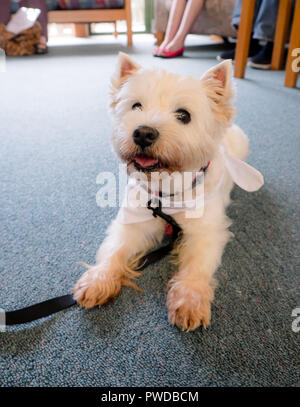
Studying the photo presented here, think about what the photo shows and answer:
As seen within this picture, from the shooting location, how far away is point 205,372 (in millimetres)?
811

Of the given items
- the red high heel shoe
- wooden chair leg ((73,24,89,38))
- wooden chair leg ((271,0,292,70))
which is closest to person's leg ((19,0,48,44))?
the red high heel shoe

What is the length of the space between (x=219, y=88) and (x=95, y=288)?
77cm

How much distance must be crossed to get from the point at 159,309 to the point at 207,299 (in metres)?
0.15

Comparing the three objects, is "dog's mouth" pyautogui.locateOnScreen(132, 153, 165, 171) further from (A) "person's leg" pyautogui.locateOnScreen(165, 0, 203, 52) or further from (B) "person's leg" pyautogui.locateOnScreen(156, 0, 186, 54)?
(B) "person's leg" pyautogui.locateOnScreen(156, 0, 186, 54)

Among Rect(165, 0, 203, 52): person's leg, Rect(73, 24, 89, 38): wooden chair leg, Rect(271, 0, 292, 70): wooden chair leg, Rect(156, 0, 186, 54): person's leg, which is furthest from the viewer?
Rect(73, 24, 89, 38): wooden chair leg

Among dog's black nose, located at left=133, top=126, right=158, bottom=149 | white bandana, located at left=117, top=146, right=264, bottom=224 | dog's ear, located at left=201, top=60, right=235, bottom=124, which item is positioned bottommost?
white bandana, located at left=117, top=146, right=264, bottom=224

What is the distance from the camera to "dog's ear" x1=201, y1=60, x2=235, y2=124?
107cm

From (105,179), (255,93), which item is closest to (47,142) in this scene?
(105,179)

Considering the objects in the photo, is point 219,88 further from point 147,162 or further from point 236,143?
point 236,143

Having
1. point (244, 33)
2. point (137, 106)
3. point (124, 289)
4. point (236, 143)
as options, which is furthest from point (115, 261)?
point (244, 33)

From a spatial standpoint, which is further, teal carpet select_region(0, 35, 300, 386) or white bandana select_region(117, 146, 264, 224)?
white bandana select_region(117, 146, 264, 224)

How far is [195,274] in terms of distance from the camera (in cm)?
108

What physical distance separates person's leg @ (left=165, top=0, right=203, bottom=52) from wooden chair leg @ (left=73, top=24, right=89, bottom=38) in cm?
331

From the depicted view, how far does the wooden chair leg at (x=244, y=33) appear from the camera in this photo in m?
2.99
